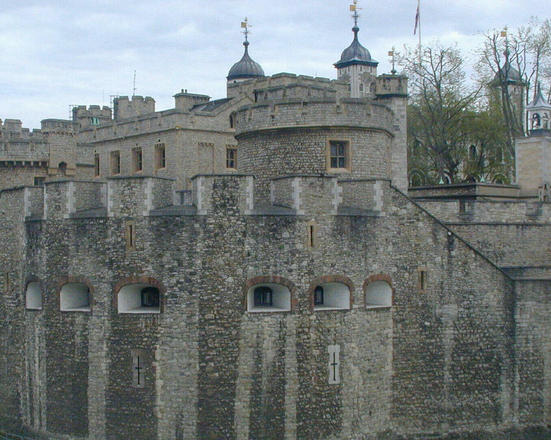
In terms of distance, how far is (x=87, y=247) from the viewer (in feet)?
74.4

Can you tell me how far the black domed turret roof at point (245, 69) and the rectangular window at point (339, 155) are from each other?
3068 centimetres

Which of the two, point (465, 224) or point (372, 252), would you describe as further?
point (465, 224)

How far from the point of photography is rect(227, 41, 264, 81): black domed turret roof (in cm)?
5475

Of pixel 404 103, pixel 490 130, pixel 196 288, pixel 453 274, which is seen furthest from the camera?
pixel 490 130

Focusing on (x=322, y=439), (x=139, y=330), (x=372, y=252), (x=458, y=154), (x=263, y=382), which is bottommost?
(x=322, y=439)

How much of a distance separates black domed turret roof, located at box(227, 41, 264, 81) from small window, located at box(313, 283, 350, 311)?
33503 millimetres

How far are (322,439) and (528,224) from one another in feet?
32.9

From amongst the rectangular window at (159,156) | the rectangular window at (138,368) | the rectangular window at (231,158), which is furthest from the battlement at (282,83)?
the rectangular window at (138,368)

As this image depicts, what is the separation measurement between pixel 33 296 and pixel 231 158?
21469mm

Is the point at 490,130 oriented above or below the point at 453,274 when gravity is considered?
above

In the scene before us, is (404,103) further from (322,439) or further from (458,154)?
(458,154)

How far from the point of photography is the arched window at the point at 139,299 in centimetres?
2239

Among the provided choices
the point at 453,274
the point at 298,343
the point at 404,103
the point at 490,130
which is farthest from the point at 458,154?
the point at 298,343

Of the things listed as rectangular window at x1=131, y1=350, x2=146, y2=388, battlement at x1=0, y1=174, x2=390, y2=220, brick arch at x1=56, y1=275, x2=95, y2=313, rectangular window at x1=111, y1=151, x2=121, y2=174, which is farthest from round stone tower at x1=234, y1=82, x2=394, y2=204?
rectangular window at x1=111, y1=151, x2=121, y2=174
